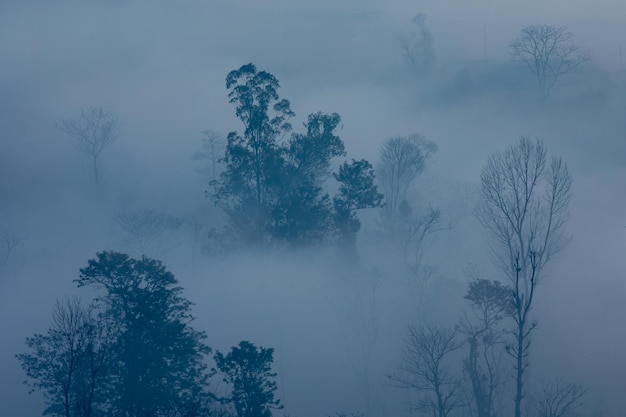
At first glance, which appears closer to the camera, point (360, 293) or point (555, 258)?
point (360, 293)

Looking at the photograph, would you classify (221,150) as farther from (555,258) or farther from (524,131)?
(555,258)

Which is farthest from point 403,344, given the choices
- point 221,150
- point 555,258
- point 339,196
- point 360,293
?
point 221,150

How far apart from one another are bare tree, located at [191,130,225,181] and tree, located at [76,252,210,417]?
137 feet

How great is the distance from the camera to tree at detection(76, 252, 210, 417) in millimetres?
26234

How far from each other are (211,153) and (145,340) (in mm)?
48551

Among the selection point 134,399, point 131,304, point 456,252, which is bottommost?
point 134,399

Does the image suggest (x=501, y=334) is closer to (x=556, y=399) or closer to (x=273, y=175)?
(x=556, y=399)

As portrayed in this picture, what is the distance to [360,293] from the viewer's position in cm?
4169

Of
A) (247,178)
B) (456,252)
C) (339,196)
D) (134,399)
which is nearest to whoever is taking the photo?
(134,399)

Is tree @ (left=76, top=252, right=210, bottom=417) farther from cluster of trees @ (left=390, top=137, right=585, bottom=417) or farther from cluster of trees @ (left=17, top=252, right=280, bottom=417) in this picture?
cluster of trees @ (left=390, top=137, right=585, bottom=417)

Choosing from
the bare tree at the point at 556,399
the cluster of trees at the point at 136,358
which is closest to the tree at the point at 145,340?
the cluster of trees at the point at 136,358

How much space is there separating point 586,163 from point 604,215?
36.0 feet

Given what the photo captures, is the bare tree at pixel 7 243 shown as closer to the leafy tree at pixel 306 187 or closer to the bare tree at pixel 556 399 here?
the leafy tree at pixel 306 187

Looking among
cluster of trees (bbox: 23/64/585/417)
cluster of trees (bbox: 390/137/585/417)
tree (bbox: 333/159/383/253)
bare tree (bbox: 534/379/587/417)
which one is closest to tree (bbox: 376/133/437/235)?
cluster of trees (bbox: 23/64/585/417)
